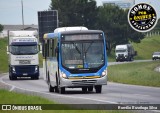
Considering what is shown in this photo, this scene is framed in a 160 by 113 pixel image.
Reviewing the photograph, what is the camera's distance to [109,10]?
4754 inches

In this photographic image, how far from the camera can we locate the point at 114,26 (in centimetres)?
11388

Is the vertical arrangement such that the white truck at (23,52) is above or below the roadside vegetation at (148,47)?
above

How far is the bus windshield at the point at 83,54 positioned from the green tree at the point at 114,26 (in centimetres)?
8166

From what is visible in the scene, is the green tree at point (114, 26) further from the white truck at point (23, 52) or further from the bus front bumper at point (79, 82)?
the bus front bumper at point (79, 82)

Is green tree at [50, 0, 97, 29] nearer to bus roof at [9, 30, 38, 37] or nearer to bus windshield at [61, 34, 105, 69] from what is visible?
bus roof at [9, 30, 38, 37]

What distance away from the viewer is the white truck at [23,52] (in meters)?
49.2

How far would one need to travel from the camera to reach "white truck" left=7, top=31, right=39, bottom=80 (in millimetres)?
49219

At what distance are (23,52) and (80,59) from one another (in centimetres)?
2091

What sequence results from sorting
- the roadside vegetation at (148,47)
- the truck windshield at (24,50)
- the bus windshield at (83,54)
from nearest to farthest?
1. the bus windshield at (83,54)
2. the truck windshield at (24,50)
3. the roadside vegetation at (148,47)

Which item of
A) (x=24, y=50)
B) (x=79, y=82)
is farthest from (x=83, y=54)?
(x=24, y=50)

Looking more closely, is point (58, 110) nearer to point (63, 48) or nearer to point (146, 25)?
point (146, 25)

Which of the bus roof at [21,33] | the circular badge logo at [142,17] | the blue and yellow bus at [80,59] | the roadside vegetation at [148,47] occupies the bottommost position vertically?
the roadside vegetation at [148,47]

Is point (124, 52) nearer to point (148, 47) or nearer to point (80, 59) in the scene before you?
point (148, 47)

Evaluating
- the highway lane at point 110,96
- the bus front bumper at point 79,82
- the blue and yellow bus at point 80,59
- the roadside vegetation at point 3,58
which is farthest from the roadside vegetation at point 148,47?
the bus front bumper at point 79,82
